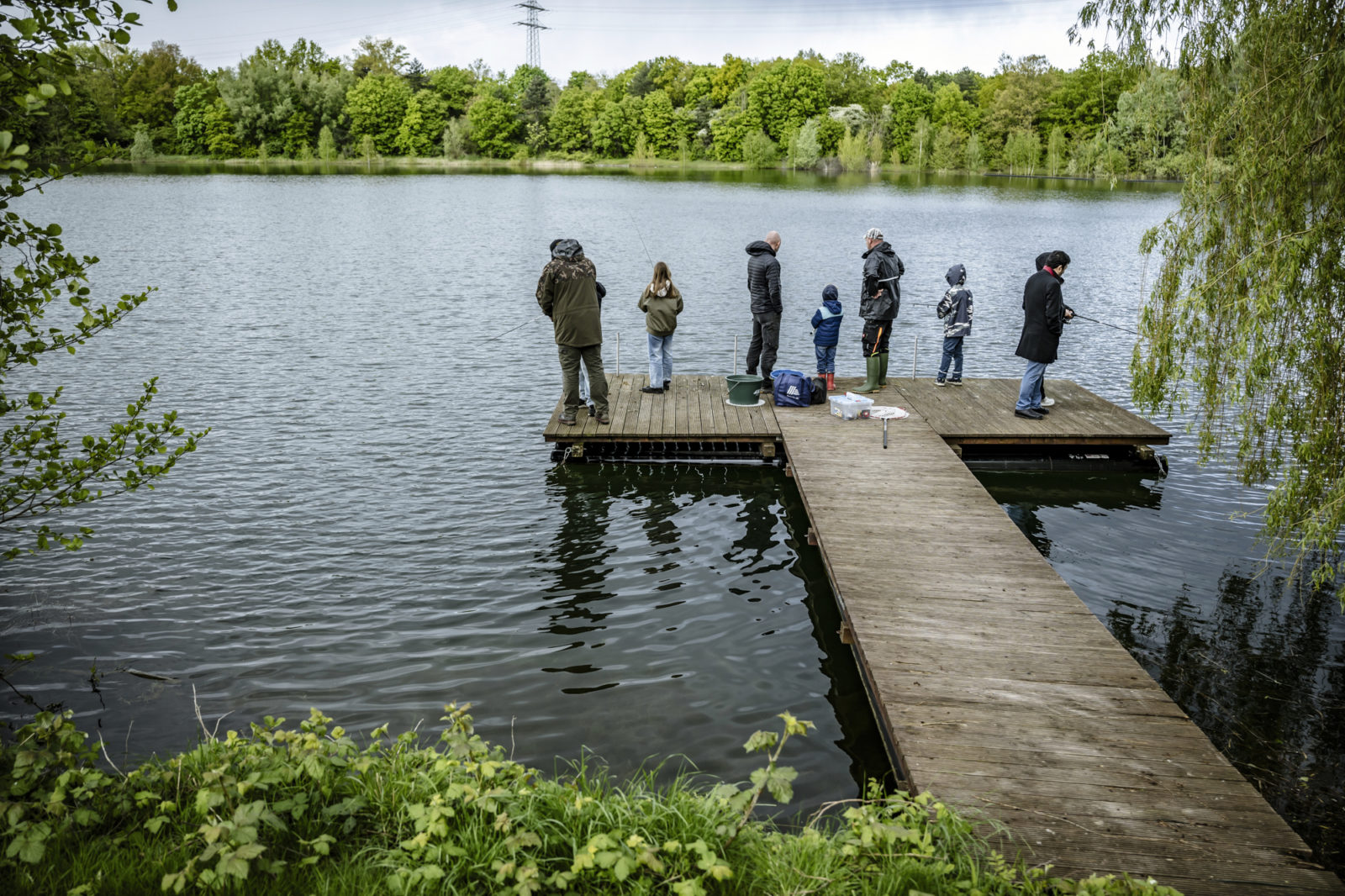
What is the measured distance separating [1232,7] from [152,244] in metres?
34.0

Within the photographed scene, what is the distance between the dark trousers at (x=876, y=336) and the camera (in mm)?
12039

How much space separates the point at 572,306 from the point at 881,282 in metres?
4.07

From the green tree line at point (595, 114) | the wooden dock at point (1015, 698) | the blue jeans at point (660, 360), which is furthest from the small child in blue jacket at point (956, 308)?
the green tree line at point (595, 114)

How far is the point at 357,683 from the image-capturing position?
665 cm

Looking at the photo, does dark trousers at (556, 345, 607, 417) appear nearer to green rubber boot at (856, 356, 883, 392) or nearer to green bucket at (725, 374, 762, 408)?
green bucket at (725, 374, 762, 408)

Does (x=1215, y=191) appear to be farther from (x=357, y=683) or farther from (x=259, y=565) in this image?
(x=259, y=565)

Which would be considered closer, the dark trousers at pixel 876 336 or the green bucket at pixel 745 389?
the dark trousers at pixel 876 336

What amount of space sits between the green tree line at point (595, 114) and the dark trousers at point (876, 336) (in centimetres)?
8466

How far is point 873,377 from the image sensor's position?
1282cm

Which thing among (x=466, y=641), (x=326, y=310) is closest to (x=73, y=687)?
(x=466, y=641)

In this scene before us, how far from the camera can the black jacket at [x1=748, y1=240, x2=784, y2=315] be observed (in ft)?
37.5

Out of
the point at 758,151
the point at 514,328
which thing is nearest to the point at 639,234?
the point at 514,328

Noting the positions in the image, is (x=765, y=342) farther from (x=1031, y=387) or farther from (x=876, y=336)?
(x=1031, y=387)

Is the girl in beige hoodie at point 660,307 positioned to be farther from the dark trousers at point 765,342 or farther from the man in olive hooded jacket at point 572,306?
the dark trousers at point 765,342
